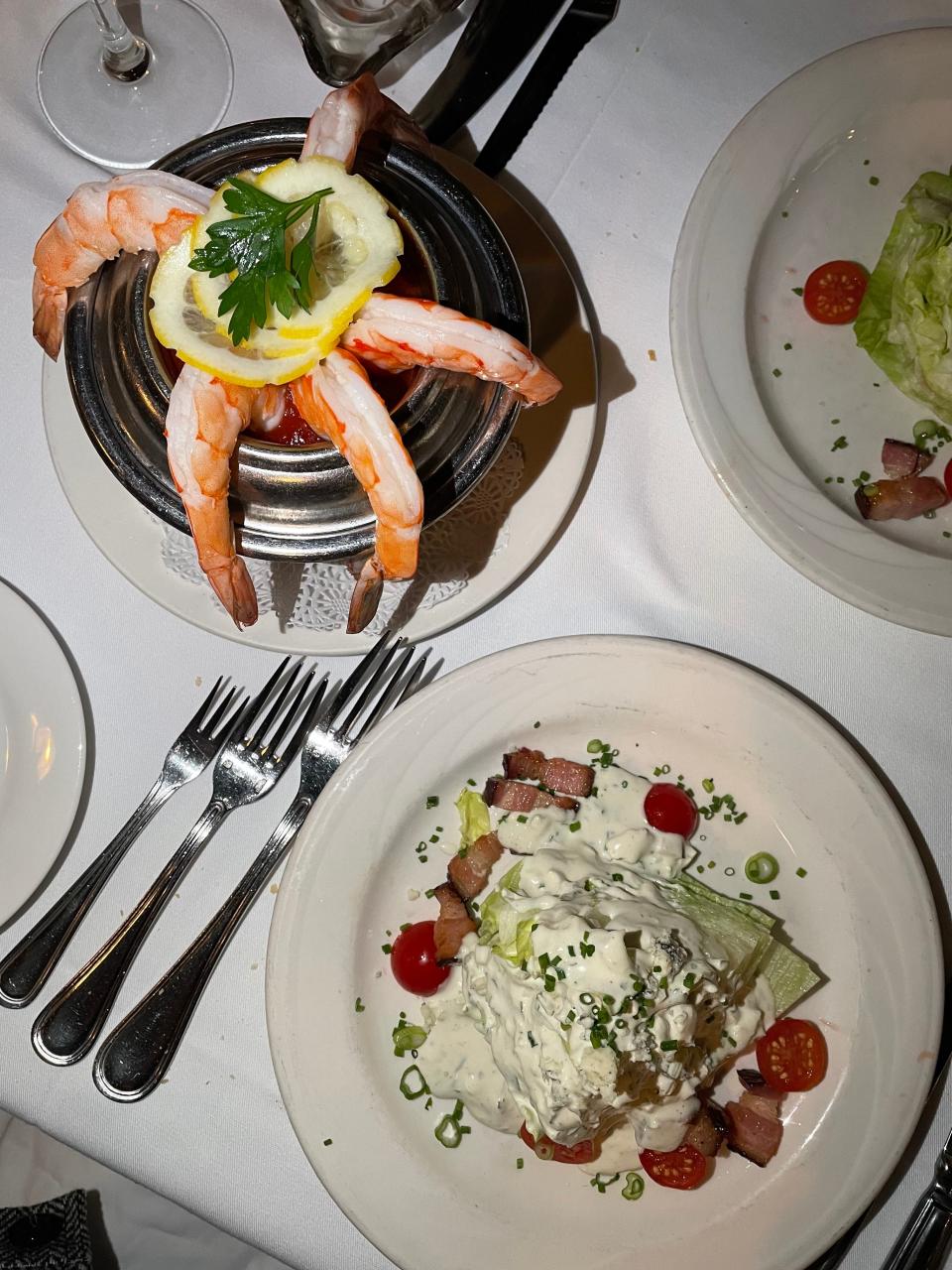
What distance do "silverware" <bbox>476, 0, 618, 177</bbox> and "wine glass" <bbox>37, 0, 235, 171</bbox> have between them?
587 millimetres

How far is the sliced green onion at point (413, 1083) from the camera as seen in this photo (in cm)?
199

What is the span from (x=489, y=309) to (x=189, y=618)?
829mm

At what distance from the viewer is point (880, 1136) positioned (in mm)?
1882

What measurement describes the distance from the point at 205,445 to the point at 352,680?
2.07ft

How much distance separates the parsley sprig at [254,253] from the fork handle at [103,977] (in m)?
0.99

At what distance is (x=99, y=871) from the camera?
2090mm

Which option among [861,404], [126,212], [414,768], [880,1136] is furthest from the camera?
[861,404]

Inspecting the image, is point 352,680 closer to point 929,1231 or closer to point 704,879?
point 704,879

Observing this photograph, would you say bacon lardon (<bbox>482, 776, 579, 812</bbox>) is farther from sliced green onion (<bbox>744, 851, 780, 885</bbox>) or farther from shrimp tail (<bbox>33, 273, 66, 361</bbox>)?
shrimp tail (<bbox>33, 273, 66, 361</bbox>)

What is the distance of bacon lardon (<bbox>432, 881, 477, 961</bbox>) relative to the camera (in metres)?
2.01

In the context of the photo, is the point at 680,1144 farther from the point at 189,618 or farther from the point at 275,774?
the point at 189,618

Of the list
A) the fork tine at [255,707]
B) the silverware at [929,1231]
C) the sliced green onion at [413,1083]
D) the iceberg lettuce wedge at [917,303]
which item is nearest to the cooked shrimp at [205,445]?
the fork tine at [255,707]

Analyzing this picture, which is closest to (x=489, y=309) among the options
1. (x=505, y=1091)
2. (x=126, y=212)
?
(x=126, y=212)

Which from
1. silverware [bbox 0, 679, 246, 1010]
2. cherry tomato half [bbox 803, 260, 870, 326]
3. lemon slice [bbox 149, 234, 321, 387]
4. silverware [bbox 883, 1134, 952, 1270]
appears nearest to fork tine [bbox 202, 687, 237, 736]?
silverware [bbox 0, 679, 246, 1010]
